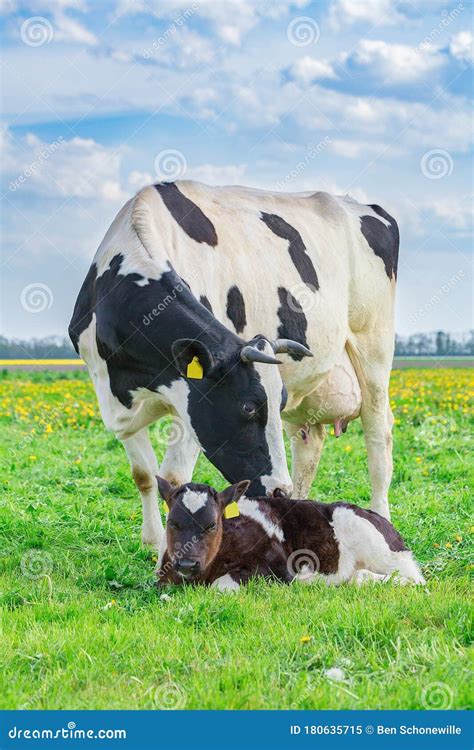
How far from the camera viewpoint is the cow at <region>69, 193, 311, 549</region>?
6.93 m

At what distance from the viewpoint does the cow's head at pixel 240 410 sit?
6.91 meters

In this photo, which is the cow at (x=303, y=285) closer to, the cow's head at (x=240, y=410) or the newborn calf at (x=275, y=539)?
the cow's head at (x=240, y=410)

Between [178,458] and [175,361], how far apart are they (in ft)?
3.71

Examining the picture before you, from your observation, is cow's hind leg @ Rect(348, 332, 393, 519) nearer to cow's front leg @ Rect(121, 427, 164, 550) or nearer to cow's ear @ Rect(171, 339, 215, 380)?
cow's front leg @ Rect(121, 427, 164, 550)

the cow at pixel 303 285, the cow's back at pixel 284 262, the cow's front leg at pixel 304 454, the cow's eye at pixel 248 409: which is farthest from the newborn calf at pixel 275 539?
the cow's front leg at pixel 304 454

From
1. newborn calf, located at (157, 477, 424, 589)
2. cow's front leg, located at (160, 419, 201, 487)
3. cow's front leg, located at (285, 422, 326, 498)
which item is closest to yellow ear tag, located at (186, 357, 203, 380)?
newborn calf, located at (157, 477, 424, 589)

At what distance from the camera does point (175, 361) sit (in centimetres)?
695

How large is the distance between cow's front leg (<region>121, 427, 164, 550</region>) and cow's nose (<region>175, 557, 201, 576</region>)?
5.95ft

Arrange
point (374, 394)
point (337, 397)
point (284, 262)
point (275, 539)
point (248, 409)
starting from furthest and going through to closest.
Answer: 1. point (374, 394)
2. point (337, 397)
3. point (284, 262)
4. point (248, 409)
5. point (275, 539)

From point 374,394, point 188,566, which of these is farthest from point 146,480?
point 374,394

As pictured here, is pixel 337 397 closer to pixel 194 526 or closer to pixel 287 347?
pixel 287 347

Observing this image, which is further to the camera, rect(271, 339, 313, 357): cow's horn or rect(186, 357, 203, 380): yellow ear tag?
rect(271, 339, 313, 357): cow's horn

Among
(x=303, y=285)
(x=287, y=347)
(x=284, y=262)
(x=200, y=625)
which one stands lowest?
(x=200, y=625)

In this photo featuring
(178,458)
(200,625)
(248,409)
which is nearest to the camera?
(200,625)
